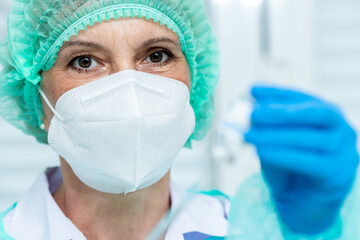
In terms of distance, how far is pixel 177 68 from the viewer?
1442mm

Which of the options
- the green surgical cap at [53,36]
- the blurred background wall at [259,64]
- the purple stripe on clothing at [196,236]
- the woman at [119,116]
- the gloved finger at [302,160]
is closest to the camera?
the gloved finger at [302,160]

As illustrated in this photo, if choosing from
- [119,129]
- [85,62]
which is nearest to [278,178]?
[119,129]

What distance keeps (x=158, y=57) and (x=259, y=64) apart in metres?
1.49

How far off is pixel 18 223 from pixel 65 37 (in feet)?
1.95

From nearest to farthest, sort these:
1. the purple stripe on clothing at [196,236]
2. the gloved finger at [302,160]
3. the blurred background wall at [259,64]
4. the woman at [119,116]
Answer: the gloved finger at [302,160] < the woman at [119,116] < the purple stripe on clothing at [196,236] < the blurred background wall at [259,64]

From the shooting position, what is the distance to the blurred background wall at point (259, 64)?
2.71 m

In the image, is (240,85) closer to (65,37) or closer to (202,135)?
(202,135)

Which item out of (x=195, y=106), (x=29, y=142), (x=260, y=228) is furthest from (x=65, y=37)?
(x=29, y=142)

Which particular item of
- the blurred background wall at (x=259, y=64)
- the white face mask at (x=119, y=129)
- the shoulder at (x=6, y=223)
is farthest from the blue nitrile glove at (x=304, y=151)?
the blurred background wall at (x=259, y=64)

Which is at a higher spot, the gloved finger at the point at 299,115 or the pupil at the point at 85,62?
the pupil at the point at 85,62

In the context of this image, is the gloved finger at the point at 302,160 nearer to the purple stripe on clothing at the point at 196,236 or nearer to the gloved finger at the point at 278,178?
the gloved finger at the point at 278,178

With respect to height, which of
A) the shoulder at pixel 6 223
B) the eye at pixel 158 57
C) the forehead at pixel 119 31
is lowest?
the shoulder at pixel 6 223

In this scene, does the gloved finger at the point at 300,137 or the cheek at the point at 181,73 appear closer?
the gloved finger at the point at 300,137

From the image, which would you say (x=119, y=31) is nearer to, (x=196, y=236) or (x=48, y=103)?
(x=48, y=103)
